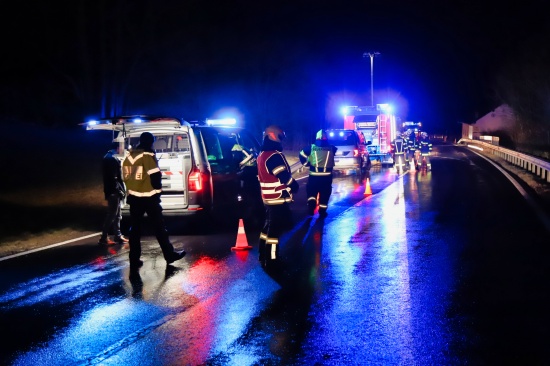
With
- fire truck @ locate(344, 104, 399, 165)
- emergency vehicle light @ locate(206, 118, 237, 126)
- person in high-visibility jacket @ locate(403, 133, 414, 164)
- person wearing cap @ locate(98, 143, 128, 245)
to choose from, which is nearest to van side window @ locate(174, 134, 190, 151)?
emergency vehicle light @ locate(206, 118, 237, 126)

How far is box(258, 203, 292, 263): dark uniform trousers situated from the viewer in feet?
27.8

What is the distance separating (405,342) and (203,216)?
20.0ft

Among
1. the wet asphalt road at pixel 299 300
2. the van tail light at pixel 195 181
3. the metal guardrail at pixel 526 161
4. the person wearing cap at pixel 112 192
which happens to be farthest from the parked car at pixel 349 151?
the person wearing cap at pixel 112 192

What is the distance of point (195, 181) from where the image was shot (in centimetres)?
1082

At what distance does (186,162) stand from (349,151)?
15406 millimetres

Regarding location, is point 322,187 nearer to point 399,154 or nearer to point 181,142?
point 181,142

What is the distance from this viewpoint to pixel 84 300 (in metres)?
6.98

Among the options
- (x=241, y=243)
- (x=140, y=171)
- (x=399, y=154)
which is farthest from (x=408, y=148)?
(x=140, y=171)

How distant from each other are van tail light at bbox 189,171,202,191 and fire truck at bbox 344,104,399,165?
67.2ft

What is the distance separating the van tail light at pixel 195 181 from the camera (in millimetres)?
10805

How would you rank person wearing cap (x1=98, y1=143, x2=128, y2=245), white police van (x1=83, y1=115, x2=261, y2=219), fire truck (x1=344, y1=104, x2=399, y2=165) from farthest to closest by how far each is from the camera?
1. fire truck (x1=344, y1=104, x2=399, y2=165)
2. white police van (x1=83, y1=115, x2=261, y2=219)
3. person wearing cap (x1=98, y1=143, x2=128, y2=245)

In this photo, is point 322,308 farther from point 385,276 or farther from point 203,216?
point 203,216

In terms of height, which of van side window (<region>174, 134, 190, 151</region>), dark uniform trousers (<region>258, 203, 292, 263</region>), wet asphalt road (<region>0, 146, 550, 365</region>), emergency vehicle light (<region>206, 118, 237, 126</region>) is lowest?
wet asphalt road (<region>0, 146, 550, 365</region>)

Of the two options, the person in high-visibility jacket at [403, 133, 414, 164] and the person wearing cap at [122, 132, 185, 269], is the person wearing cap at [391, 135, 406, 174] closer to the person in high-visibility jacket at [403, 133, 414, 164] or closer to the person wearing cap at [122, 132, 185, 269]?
the person in high-visibility jacket at [403, 133, 414, 164]
